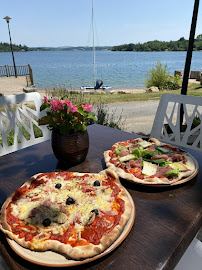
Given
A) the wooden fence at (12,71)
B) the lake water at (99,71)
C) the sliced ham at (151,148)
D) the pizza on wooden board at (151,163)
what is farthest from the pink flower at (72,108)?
the wooden fence at (12,71)

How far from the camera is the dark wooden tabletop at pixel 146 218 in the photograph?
76 centimetres

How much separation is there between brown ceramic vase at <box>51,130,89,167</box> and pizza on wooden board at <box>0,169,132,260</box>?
23 centimetres

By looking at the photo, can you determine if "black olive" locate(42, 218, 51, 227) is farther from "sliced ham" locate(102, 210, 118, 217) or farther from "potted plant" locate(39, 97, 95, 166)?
"potted plant" locate(39, 97, 95, 166)

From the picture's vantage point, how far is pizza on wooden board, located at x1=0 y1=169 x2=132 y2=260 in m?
0.78

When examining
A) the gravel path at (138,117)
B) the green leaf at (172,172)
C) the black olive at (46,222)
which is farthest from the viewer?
the gravel path at (138,117)

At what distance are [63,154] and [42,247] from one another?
0.71 metres

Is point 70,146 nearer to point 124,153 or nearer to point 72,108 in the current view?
point 72,108

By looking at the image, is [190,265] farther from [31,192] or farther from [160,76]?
[160,76]

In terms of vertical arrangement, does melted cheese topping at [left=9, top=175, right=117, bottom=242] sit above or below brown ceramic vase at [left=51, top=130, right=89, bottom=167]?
below

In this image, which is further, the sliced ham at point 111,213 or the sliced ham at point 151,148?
the sliced ham at point 151,148

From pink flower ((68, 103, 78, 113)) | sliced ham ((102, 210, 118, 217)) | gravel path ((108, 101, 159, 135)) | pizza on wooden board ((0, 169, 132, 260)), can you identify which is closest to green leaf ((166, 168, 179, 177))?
pizza on wooden board ((0, 169, 132, 260))

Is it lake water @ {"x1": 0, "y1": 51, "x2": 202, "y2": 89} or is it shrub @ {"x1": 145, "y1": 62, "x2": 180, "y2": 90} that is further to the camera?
lake water @ {"x1": 0, "y1": 51, "x2": 202, "y2": 89}

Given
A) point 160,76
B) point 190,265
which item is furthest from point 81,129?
point 160,76

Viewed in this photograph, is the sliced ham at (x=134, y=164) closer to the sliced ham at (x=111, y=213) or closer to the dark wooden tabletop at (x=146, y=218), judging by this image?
the dark wooden tabletop at (x=146, y=218)
